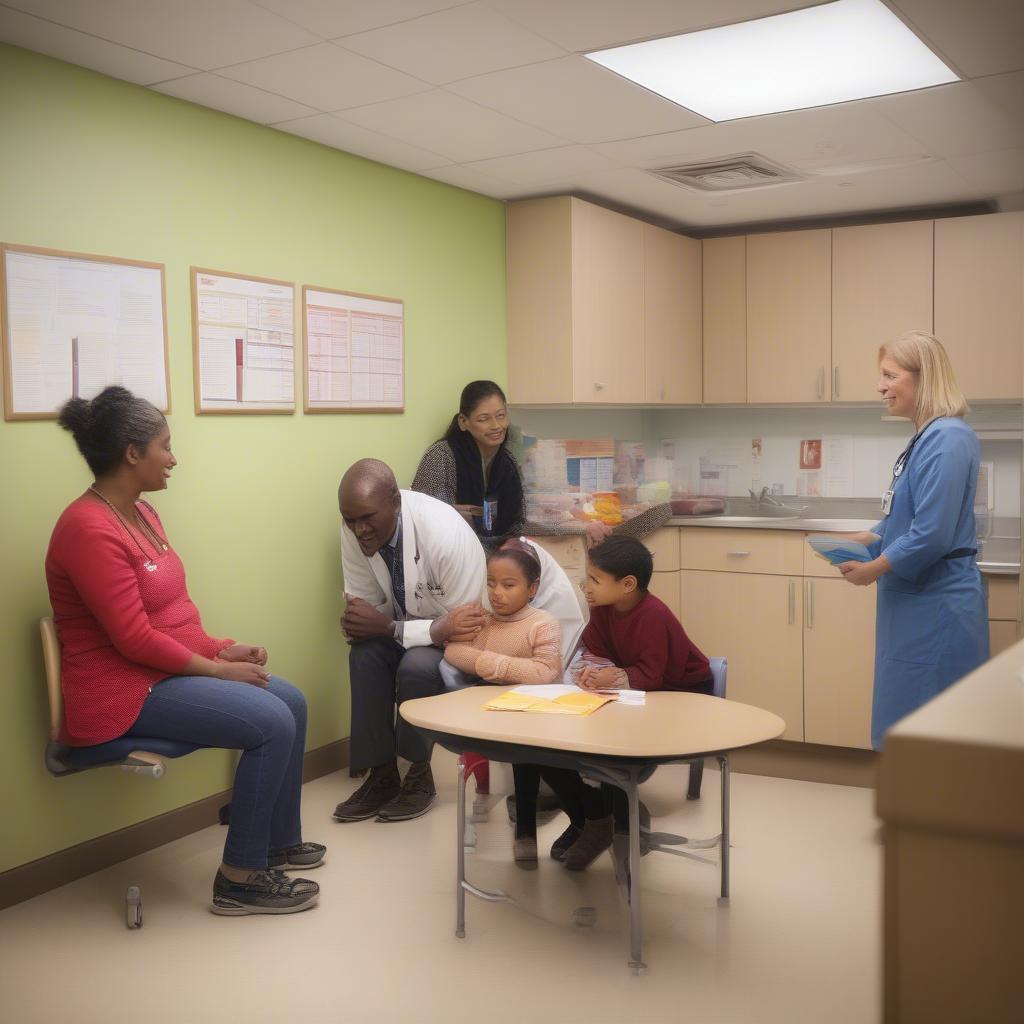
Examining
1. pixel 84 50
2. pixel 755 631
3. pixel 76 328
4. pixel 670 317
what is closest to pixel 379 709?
pixel 76 328

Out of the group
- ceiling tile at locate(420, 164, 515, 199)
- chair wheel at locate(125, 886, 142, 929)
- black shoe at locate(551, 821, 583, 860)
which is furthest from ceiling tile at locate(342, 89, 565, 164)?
chair wheel at locate(125, 886, 142, 929)

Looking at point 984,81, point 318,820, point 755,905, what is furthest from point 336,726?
point 984,81

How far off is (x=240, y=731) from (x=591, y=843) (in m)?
1.10

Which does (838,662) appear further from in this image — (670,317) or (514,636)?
(670,317)

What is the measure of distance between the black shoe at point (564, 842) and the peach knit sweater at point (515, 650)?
491 millimetres

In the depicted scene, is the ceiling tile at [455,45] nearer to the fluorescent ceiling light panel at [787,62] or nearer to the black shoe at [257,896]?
the fluorescent ceiling light panel at [787,62]

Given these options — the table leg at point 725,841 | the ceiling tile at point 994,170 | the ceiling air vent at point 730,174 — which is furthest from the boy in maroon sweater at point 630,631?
the ceiling tile at point 994,170

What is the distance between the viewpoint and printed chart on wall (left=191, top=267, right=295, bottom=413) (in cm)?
357

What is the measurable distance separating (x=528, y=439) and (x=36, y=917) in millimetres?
2860

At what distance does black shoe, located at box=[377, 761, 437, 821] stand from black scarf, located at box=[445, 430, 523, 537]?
3.50 ft

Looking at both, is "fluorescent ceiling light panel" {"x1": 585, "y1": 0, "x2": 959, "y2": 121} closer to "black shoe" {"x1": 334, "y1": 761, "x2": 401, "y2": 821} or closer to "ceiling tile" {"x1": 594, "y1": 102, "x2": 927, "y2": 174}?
"ceiling tile" {"x1": 594, "y1": 102, "x2": 927, "y2": 174}

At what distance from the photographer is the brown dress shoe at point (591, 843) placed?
328 centimetres

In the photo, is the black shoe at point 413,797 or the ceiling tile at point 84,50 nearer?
the ceiling tile at point 84,50

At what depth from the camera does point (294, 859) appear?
3324 mm
